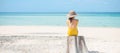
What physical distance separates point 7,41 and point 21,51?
2.04ft

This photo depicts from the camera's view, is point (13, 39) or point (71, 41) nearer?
point (71, 41)

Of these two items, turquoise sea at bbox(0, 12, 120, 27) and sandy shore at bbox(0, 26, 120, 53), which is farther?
turquoise sea at bbox(0, 12, 120, 27)

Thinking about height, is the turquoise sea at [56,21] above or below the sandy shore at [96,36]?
below

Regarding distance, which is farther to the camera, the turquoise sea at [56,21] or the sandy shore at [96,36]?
the turquoise sea at [56,21]

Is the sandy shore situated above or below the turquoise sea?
above

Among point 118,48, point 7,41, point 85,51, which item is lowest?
point 118,48

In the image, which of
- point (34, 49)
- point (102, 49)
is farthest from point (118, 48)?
point (34, 49)

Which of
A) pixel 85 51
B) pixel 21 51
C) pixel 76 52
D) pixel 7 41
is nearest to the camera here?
pixel 76 52

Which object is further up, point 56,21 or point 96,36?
point 96,36

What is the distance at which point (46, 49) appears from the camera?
5.32 metres

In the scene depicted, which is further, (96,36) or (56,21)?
(56,21)

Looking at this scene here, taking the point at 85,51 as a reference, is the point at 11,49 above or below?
below

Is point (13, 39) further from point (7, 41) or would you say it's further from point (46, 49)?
point (46, 49)

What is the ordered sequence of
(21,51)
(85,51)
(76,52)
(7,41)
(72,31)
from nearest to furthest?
(76,52) → (85,51) → (72,31) → (21,51) → (7,41)
